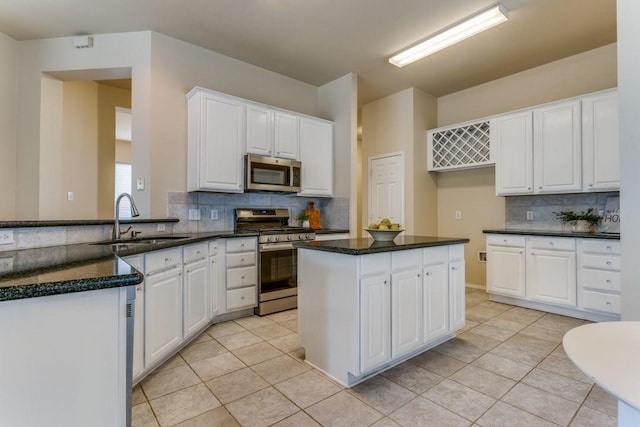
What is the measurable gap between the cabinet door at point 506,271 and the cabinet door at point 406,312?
2.12 m

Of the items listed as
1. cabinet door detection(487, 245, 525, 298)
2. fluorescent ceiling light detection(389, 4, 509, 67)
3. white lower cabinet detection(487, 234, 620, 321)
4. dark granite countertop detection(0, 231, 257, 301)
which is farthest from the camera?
cabinet door detection(487, 245, 525, 298)

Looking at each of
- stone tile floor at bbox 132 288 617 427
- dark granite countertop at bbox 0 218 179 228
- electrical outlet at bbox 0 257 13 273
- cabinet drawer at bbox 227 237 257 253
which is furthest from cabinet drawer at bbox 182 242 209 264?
electrical outlet at bbox 0 257 13 273

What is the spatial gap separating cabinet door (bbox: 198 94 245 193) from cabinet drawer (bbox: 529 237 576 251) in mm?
3499

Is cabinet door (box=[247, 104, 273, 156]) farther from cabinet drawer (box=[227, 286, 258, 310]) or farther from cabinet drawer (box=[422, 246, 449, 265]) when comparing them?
cabinet drawer (box=[422, 246, 449, 265])

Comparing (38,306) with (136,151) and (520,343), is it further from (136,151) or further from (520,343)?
(520,343)

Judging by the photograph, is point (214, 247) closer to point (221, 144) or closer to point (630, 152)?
point (221, 144)

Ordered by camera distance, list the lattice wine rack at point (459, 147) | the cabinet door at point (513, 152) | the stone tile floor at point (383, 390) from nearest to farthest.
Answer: the stone tile floor at point (383, 390)
the cabinet door at point (513, 152)
the lattice wine rack at point (459, 147)

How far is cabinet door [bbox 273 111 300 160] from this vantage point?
3816 mm

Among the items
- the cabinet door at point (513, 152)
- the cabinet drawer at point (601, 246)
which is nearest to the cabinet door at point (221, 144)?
the cabinet door at point (513, 152)

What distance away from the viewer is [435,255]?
2.47 metres

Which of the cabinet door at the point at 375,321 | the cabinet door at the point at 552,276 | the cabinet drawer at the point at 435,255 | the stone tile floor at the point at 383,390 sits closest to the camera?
the stone tile floor at the point at 383,390

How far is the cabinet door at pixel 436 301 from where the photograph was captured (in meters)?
2.40

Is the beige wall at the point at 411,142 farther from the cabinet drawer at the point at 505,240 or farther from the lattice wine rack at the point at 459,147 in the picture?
the cabinet drawer at the point at 505,240

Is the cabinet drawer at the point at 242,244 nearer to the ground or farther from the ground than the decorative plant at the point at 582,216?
nearer to the ground
